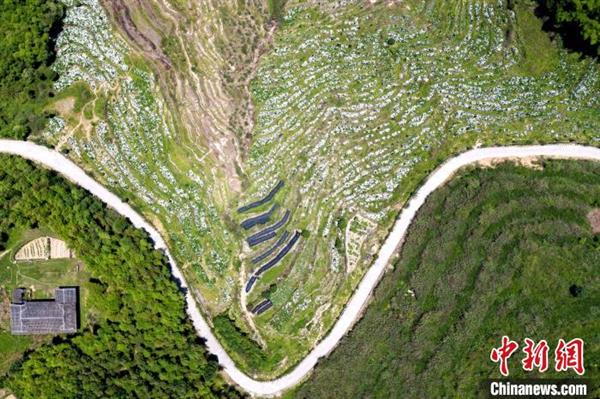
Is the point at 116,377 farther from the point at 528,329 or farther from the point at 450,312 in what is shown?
the point at 528,329

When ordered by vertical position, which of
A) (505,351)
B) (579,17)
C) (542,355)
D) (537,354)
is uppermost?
(579,17)

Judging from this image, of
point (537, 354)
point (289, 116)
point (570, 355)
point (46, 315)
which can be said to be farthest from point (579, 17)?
point (46, 315)

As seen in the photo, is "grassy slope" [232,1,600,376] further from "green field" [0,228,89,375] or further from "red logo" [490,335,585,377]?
"green field" [0,228,89,375]

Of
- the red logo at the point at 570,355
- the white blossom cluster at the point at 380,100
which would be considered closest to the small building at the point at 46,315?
the white blossom cluster at the point at 380,100

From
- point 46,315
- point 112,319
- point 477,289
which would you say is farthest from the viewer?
point 112,319

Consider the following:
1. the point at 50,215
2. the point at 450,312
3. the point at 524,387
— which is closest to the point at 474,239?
the point at 450,312

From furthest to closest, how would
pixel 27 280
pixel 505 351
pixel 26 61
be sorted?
pixel 27 280
pixel 26 61
pixel 505 351

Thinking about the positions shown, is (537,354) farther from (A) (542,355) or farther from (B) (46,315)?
(B) (46,315)
